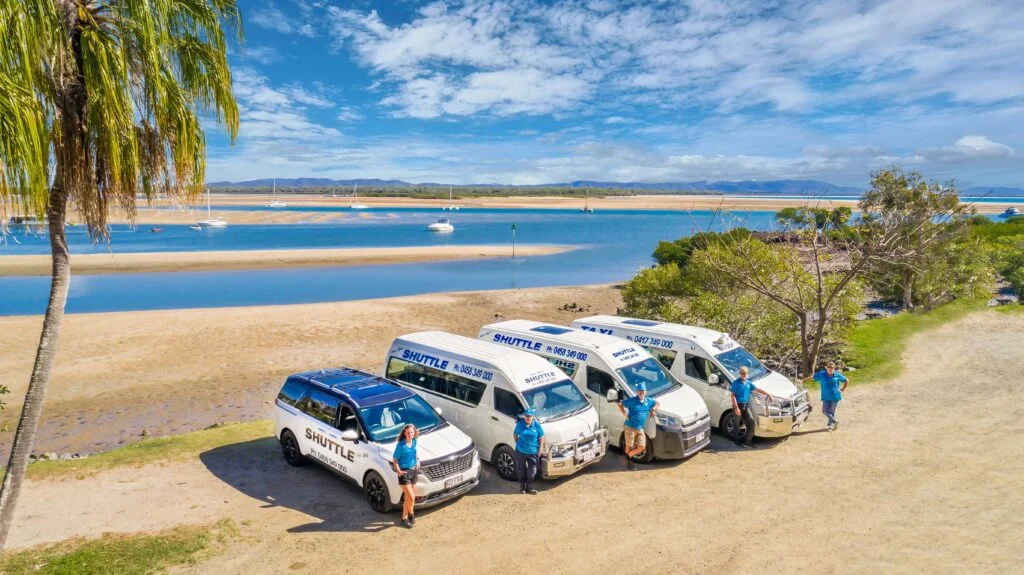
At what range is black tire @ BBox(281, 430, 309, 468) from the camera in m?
11.5

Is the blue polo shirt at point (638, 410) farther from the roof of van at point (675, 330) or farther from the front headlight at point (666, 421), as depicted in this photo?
the roof of van at point (675, 330)

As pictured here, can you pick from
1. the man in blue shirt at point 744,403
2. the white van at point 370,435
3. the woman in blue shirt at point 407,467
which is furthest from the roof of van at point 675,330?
the woman in blue shirt at point 407,467

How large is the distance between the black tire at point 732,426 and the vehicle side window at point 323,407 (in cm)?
822

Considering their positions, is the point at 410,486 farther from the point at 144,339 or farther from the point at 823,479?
the point at 144,339

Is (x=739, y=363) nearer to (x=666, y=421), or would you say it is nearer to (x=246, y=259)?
(x=666, y=421)

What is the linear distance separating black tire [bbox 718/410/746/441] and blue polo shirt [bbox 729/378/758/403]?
0.45m

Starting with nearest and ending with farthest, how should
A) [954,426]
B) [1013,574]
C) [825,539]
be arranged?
[1013,574] → [825,539] → [954,426]

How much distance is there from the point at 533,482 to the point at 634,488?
1.81 m

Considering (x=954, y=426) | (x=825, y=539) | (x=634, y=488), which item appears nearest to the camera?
(x=825, y=539)

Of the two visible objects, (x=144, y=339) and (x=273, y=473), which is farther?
(x=144, y=339)

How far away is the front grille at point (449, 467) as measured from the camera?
9523 millimetres

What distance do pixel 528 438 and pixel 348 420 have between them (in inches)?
125

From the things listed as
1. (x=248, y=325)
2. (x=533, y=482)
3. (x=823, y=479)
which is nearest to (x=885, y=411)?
(x=823, y=479)

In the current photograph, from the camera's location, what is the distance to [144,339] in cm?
2505
